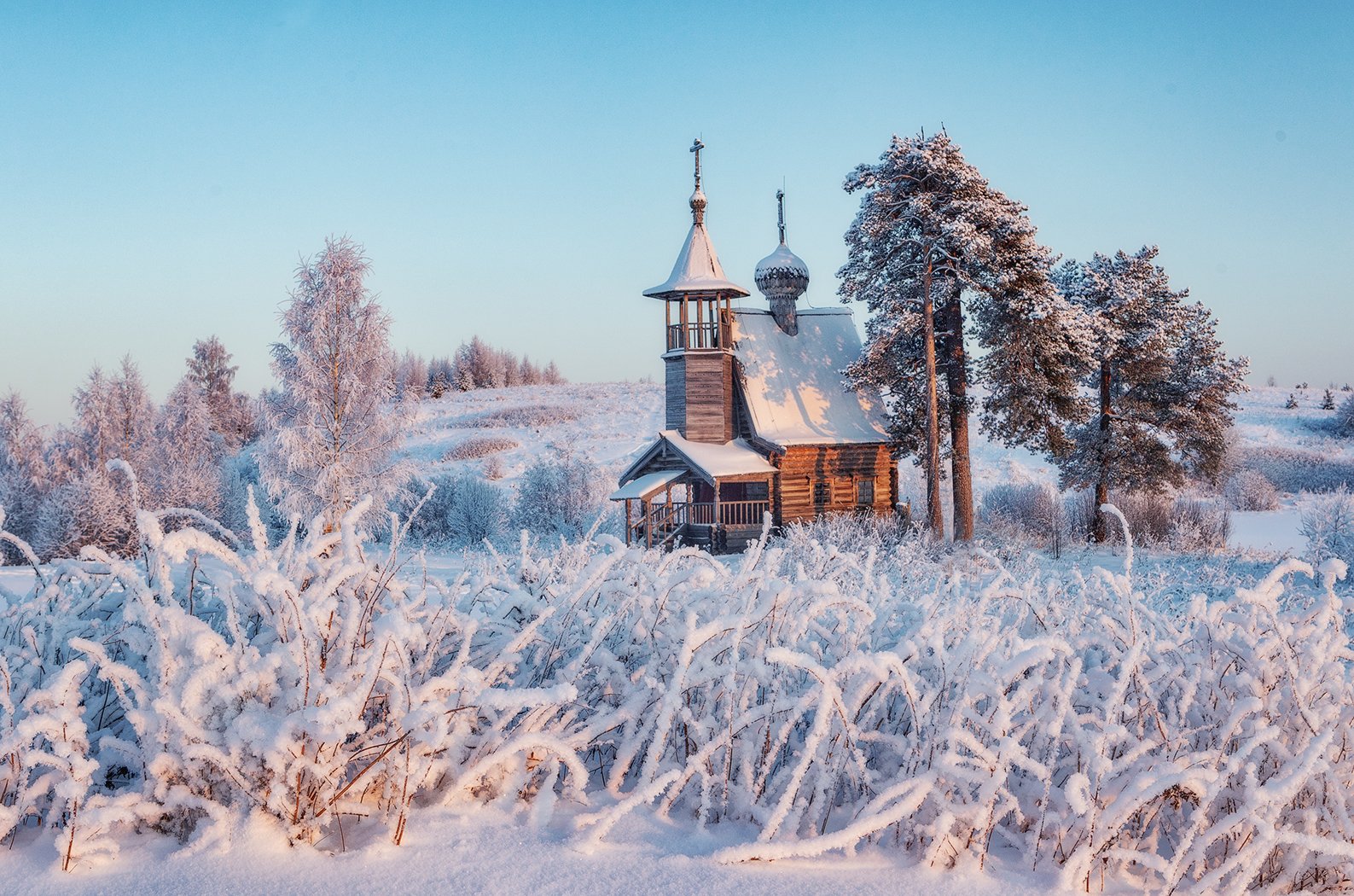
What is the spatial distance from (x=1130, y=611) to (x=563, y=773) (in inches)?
70.5

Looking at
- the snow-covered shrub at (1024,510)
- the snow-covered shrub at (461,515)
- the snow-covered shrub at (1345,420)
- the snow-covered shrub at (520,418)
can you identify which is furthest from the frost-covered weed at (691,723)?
the snow-covered shrub at (1345,420)

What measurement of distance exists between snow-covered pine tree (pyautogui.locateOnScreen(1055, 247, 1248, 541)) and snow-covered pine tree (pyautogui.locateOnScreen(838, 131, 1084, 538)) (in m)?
1.92

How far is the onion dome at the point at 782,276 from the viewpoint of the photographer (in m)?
24.2

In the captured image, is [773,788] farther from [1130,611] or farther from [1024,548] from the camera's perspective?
[1024,548]

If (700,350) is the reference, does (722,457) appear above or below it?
below

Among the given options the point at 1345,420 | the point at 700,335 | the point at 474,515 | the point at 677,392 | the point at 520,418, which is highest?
the point at 700,335

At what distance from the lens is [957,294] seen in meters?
19.7

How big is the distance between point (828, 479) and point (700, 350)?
15.0ft

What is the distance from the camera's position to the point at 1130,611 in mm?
2701

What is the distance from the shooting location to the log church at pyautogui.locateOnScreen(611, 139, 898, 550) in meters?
21.6

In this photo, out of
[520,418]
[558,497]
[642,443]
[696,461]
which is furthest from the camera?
[520,418]

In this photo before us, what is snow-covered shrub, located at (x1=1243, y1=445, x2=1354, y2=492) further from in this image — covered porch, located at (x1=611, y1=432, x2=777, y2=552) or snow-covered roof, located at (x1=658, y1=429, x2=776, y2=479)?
snow-covered roof, located at (x1=658, y1=429, x2=776, y2=479)

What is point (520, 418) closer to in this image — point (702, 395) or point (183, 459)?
point (183, 459)

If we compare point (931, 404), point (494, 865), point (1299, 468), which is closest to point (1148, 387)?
point (931, 404)
